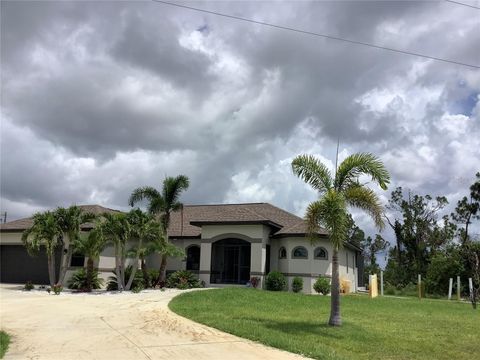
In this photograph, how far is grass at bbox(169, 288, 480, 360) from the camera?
10477 millimetres

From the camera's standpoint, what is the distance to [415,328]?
45.3 feet

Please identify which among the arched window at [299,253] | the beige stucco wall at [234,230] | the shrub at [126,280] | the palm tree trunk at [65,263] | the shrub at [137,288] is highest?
the beige stucco wall at [234,230]

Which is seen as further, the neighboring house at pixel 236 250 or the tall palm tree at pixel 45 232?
the neighboring house at pixel 236 250

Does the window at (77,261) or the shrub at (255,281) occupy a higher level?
the window at (77,261)

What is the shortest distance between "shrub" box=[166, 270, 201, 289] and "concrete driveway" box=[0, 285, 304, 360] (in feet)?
32.4

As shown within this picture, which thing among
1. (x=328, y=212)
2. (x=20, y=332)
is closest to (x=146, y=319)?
(x=20, y=332)

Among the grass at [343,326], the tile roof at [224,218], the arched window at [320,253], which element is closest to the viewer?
the grass at [343,326]

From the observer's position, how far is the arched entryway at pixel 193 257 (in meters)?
31.1

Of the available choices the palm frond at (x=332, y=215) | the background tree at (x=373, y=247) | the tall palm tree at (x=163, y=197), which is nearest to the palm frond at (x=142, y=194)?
the tall palm tree at (x=163, y=197)

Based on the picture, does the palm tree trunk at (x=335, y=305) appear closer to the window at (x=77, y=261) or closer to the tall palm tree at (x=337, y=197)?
the tall palm tree at (x=337, y=197)

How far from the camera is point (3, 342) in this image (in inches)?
391

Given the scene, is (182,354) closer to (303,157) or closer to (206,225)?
(303,157)

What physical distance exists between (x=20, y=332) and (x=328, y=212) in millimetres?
8663

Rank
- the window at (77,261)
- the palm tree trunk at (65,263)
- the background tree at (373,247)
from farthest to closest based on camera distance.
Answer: the background tree at (373,247) → the window at (77,261) → the palm tree trunk at (65,263)
